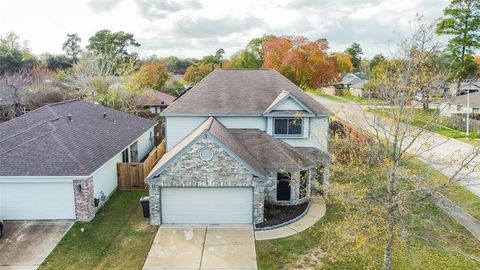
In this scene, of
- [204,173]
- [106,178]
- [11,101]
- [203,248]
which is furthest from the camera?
[11,101]

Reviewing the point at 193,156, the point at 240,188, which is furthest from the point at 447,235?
the point at 193,156

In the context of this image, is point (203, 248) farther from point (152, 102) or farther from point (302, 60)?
point (302, 60)

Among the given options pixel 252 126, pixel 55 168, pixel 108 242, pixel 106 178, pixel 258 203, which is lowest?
pixel 108 242

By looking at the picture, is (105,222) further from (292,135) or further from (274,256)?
(292,135)

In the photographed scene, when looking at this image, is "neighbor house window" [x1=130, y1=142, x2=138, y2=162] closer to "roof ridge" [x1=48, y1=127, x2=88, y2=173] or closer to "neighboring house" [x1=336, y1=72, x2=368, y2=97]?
"roof ridge" [x1=48, y1=127, x2=88, y2=173]

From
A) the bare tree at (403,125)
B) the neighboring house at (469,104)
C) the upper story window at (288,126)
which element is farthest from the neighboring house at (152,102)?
the bare tree at (403,125)

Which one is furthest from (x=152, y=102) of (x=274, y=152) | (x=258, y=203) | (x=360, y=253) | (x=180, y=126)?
(x=360, y=253)

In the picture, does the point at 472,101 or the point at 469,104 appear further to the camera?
the point at 472,101
